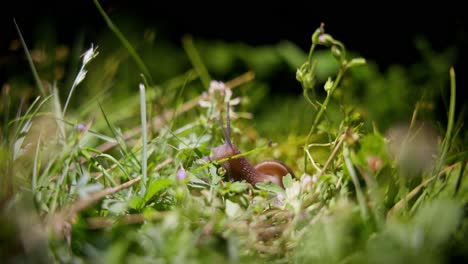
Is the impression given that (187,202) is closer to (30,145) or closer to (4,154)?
(4,154)

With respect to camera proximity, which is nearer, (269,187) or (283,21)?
(269,187)

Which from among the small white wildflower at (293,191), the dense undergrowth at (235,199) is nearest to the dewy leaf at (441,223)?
the dense undergrowth at (235,199)

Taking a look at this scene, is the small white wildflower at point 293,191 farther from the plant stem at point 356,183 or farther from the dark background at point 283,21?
the dark background at point 283,21

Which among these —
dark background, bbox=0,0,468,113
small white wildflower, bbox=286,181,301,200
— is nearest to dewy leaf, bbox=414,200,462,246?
small white wildflower, bbox=286,181,301,200

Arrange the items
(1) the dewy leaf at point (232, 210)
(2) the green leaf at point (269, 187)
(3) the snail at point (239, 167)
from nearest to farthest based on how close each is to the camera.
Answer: (1) the dewy leaf at point (232, 210) < (2) the green leaf at point (269, 187) < (3) the snail at point (239, 167)

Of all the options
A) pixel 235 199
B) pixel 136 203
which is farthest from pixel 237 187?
pixel 136 203

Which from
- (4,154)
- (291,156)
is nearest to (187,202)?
(4,154)

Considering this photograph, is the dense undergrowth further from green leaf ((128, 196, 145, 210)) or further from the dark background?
the dark background

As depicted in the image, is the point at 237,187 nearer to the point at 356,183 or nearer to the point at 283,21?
the point at 356,183

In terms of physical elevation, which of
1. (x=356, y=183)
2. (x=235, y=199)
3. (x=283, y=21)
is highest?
(x=356, y=183)
